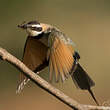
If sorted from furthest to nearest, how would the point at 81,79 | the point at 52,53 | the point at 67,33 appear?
the point at 67,33 < the point at 81,79 < the point at 52,53

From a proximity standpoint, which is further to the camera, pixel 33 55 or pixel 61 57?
pixel 33 55

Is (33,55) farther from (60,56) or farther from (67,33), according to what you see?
(67,33)

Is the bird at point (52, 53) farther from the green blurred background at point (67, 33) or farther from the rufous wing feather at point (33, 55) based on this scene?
the green blurred background at point (67, 33)

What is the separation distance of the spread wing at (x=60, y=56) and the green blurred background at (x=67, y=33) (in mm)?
880

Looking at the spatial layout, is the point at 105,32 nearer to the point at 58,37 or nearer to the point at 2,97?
the point at 2,97

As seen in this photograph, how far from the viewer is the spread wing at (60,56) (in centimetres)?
111

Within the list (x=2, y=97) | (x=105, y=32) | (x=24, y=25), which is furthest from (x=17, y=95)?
(x=24, y=25)

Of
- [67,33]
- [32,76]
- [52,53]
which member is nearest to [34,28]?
[52,53]

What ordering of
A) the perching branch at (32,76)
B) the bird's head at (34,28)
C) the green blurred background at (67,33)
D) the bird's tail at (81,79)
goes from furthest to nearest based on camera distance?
the green blurred background at (67,33) < the bird's tail at (81,79) < the bird's head at (34,28) < the perching branch at (32,76)

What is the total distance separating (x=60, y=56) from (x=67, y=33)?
1.18 meters

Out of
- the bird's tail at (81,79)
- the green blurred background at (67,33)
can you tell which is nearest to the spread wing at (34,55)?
the bird's tail at (81,79)

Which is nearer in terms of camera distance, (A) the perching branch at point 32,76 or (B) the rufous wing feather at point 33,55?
(A) the perching branch at point 32,76

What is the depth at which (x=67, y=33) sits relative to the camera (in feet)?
7.52

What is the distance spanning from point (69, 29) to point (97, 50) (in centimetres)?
17
